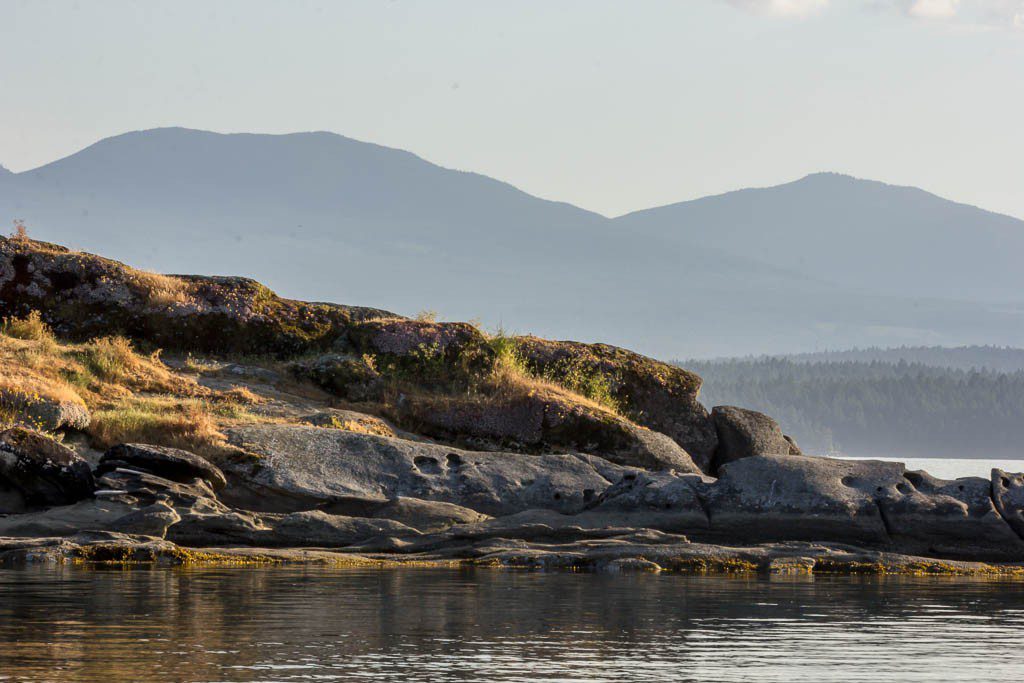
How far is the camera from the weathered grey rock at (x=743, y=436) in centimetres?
3781

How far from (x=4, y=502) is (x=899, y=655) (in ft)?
57.5

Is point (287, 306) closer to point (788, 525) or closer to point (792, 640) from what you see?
point (788, 525)

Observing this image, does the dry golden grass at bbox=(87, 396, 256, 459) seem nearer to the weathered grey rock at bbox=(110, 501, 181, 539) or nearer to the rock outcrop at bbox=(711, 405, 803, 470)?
the weathered grey rock at bbox=(110, 501, 181, 539)

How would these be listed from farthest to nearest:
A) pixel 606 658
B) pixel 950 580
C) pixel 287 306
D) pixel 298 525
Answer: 1. pixel 287 306
2. pixel 298 525
3. pixel 950 580
4. pixel 606 658

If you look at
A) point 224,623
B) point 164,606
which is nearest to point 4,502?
point 164,606

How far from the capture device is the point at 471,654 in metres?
13.7

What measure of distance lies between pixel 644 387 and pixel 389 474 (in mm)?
11553

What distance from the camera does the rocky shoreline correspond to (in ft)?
83.7

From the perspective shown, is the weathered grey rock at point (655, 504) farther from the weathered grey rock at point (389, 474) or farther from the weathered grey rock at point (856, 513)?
the weathered grey rock at point (389, 474)

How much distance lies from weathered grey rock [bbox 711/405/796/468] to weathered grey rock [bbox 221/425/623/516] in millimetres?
8272

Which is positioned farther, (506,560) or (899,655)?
(506,560)

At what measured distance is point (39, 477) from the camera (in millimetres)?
26547

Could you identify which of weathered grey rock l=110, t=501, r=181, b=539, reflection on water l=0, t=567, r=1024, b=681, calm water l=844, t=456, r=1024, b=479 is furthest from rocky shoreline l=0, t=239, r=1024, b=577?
calm water l=844, t=456, r=1024, b=479

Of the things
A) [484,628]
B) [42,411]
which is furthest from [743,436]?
[484,628]
